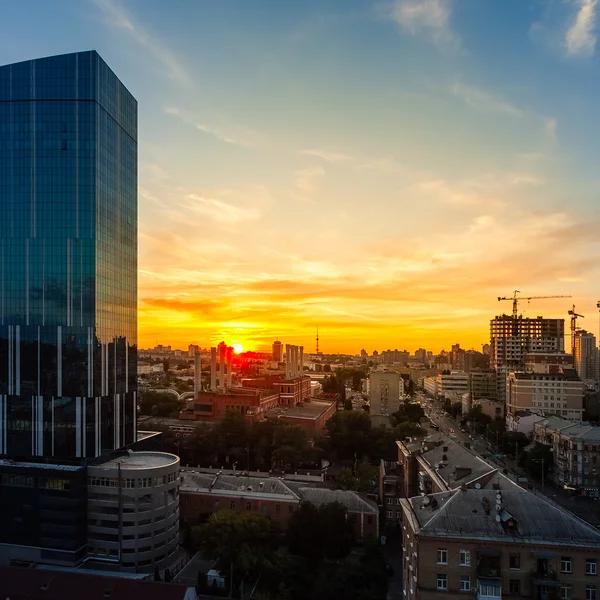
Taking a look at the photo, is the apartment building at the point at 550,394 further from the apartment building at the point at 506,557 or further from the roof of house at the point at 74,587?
the roof of house at the point at 74,587

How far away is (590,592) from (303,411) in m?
83.6

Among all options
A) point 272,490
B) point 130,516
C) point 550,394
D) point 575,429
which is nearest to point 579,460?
point 575,429

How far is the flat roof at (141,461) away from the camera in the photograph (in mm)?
51431

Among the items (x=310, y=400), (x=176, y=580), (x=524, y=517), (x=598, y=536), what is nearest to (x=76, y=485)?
(x=176, y=580)

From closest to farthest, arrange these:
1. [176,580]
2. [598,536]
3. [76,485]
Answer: [598,536] < [176,580] < [76,485]

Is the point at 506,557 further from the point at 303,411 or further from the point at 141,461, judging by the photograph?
the point at 303,411

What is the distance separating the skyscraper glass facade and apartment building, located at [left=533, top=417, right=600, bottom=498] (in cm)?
5973

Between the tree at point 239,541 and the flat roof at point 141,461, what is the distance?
10606 mm

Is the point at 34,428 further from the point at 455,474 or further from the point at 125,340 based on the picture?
the point at 455,474

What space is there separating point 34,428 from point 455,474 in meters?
39.7

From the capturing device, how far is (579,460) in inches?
2889

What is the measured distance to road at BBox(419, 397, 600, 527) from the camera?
62.4m

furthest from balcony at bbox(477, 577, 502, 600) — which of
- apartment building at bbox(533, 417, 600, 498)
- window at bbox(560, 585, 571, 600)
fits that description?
apartment building at bbox(533, 417, 600, 498)

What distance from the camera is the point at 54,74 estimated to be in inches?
2183
